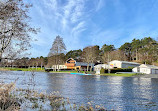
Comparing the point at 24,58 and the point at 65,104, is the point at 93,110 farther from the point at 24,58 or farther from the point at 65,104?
the point at 24,58

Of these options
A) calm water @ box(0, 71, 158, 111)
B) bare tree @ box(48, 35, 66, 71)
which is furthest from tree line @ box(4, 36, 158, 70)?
calm water @ box(0, 71, 158, 111)

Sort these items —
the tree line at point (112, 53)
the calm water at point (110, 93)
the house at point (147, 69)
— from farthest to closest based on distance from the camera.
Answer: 1. the tree line at point (112, 53)
2. the house at point (147, 69)
3. the calm water at point (110, 93)

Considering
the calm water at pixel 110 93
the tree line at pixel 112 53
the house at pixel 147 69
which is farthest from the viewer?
the tree line at pixel 112 53

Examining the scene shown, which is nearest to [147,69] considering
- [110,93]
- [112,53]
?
[112,53]

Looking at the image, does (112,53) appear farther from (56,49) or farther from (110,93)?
(110,93)

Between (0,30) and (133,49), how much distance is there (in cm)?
9731

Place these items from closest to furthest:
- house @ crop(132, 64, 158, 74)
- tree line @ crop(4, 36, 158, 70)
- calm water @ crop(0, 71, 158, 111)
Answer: calm water @ crop(0, 71, 158, 111), house @ crop(132, 64, 158, 74), tree line @ crop(4, 36, 158, 70)

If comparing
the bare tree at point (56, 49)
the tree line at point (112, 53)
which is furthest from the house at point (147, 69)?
the bare tree at point (56, 49)

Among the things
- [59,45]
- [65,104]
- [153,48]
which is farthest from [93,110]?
[153,48]

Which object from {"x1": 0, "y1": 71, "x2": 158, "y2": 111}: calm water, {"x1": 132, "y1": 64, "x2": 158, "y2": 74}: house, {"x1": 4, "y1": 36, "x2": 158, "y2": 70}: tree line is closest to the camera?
{"x1": 0, "y1": 71, "x2": 158, "y2": 111}: calm water

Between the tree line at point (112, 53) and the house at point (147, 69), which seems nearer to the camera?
A: the house at point (147, 69)

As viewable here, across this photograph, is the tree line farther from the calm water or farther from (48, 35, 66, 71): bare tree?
the calm water

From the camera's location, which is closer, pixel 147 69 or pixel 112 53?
pixel 147 69

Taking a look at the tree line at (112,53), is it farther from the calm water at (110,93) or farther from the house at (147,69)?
the calm water at (110,93)
